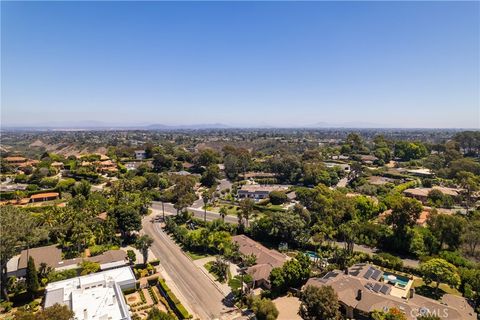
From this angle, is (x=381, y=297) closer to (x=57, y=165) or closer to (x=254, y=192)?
(x=254, y=192)

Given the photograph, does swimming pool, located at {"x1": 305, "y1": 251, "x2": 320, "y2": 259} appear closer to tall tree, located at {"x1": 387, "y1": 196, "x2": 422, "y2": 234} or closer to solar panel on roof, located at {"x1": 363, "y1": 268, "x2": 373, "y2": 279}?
solar panel on roof, located at {"x1": 363, "y1": 268, "x2": 373, "y2": 279}

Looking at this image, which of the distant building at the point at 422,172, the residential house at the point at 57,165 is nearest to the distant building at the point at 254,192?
the distant building at the point at 422,172

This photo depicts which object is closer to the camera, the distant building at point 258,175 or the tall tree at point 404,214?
the tall tree at point 404,214

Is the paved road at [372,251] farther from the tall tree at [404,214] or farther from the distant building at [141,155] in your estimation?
the distant building at [141,155]

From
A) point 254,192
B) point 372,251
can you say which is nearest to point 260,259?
point 372,251

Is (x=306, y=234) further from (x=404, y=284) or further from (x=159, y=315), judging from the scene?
(x=159, y=315)

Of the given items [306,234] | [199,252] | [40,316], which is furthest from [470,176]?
[40,316]

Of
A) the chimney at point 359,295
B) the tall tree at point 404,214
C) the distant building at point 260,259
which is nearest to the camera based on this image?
the chimney at point 359,295
